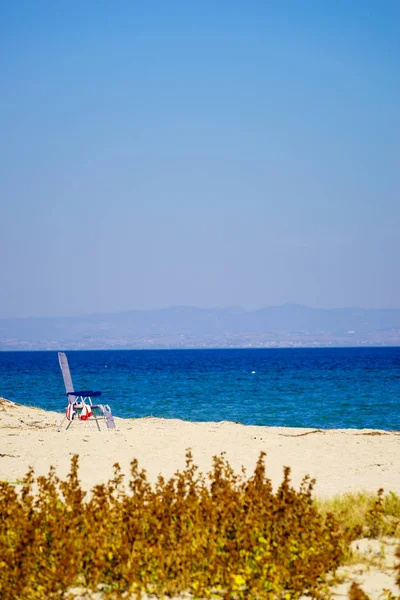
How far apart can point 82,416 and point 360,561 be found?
12.4m

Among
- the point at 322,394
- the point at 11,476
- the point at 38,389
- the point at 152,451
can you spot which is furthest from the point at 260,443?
the point at 38,389

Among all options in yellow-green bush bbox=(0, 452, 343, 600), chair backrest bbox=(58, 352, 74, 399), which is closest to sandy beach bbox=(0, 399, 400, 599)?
chair backrest bbox=(58, 352, 74, 399)

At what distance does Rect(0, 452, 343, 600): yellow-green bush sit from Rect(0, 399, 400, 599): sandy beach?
251cm

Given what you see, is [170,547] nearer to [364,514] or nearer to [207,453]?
[364,514]

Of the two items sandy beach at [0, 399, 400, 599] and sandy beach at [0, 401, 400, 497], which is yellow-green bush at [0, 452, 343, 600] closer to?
sandy beach at [0, 399, 400, 599]

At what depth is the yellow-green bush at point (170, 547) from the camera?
4969 millimetres

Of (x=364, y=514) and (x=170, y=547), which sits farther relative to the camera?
(x=364, y=514)

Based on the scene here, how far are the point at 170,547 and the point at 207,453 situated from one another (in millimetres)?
6867

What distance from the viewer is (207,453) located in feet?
40.2

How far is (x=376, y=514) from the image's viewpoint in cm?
627

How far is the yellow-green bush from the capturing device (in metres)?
4.97

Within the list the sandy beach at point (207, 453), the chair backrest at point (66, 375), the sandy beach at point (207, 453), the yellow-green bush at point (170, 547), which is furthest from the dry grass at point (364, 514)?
the chair backrest at point (66, 375)

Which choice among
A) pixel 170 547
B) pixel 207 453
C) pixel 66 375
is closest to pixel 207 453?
pixel 207 453

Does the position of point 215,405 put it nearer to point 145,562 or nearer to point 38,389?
point 38,389
